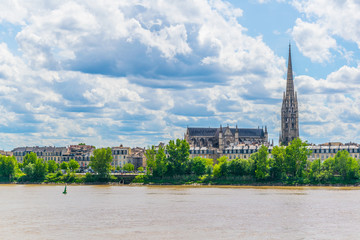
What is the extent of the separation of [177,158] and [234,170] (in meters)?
14.1

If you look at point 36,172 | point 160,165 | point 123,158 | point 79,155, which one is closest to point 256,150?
point 123,158

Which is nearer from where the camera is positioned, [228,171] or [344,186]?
[344,186]

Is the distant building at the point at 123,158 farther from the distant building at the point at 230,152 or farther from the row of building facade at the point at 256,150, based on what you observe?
the row of building facade at the point at 256,150

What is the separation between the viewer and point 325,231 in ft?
145

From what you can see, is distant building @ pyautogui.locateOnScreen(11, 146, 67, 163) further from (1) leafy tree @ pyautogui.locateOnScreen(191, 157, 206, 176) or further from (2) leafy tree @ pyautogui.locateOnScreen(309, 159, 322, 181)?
(2) leafy tree @ pyautogui.locateOnScreen(309, 159, 322, 181)

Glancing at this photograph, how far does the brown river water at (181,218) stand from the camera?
4272 centimetres

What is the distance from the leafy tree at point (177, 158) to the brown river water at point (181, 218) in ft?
145

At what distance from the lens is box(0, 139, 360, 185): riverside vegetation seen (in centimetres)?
10850

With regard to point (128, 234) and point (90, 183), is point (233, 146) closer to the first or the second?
point (90, 183)

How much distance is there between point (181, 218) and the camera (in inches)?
2072

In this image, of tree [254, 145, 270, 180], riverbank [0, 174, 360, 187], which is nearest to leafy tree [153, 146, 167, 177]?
riverbank [0, 174, 360, 187]

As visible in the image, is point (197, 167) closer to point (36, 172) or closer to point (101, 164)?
point (101, 164)

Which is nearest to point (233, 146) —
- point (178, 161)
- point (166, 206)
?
point (178, 161)

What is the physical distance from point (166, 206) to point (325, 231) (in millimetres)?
24059
